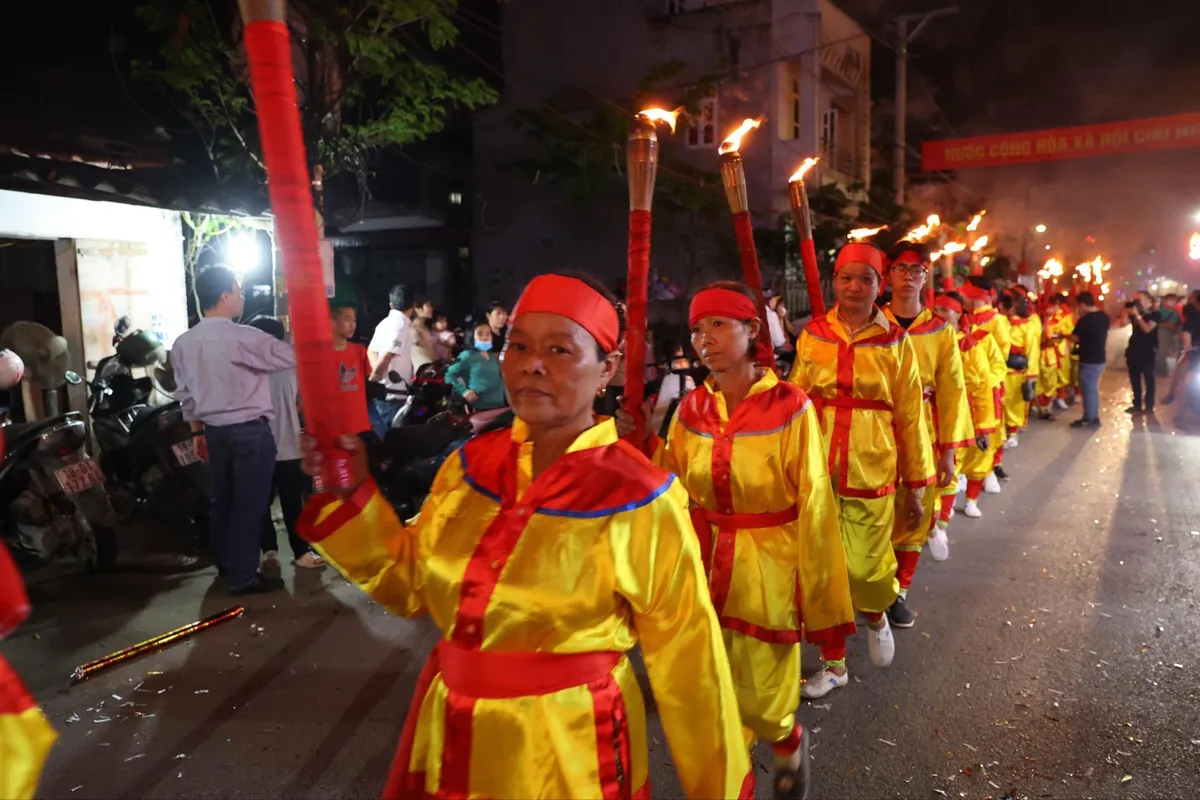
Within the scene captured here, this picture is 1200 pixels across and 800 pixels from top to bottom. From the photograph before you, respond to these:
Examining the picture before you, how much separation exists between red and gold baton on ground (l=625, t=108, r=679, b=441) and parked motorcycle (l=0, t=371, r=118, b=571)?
15.3 feet

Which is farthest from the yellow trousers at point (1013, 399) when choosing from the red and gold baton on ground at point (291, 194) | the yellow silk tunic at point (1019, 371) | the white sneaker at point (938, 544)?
the red and gold baton on ground at point (291, 194)

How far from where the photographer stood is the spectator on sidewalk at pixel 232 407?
17.6ft

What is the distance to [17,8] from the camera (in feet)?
31.9

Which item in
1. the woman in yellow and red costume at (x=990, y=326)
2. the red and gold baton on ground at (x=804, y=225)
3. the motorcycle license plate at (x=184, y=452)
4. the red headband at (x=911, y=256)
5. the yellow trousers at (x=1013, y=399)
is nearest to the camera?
the red and gold baton on ground at (x=804, y=225)

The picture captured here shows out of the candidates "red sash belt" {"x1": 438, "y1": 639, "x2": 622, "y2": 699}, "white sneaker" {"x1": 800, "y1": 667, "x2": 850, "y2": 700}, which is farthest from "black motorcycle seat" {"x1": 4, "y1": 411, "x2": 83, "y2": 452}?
"red sash belt" {"x1": 438, "y1": 639, "x2": 622, "y2": 699}

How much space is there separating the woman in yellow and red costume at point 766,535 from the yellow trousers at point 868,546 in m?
1.02

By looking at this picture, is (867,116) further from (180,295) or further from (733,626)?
(733,626)

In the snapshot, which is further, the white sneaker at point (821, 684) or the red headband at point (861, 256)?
the red headband at point (861, 256)

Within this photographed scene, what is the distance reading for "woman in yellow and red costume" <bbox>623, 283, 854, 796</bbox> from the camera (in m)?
3.14

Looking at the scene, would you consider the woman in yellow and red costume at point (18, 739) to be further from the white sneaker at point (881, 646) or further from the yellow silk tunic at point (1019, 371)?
the yellow silk tunic at point (1019, 371)

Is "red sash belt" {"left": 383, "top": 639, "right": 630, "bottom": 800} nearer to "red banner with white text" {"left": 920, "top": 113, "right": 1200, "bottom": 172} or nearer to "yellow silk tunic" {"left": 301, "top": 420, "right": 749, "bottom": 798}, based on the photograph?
"yellow silk tunic" {"left": 301, "top": 420, "right": 749, "bottom": 798}

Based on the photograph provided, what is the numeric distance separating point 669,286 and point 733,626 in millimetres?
14128

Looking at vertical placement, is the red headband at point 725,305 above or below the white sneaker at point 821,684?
above

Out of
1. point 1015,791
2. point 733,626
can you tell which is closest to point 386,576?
point 733,626
